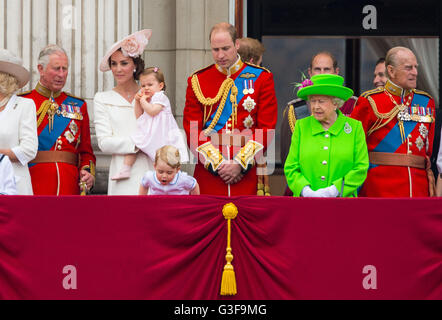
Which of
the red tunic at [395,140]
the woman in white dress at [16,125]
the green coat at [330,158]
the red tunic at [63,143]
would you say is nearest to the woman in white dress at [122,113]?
the red tunic at [63,143]

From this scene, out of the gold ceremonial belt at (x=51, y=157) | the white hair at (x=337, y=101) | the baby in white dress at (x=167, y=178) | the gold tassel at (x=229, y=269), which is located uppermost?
the white hair at (x=337, y=101)

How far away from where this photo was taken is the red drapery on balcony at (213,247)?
24.2ft

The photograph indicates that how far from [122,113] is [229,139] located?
90cm

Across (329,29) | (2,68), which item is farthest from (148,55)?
(2,68)

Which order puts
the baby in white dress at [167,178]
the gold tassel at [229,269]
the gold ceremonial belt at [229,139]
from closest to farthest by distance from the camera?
the gold tassel at [229,269]
the baby in white dress at [167,178]
the gold ceremonial belt at [229,139]

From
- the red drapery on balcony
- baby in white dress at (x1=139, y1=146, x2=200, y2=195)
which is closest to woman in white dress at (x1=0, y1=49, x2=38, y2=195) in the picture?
the red drapery on balcony

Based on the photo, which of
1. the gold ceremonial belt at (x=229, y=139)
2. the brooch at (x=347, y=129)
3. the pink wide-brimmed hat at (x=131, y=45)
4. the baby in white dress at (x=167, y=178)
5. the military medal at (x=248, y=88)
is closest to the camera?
the baby in white dress at (x=167, y=178)

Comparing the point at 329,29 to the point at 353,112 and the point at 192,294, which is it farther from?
the point at 192,294

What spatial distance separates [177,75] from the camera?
10461 mm

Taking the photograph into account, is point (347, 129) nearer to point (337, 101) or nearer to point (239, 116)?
point (337, 101)

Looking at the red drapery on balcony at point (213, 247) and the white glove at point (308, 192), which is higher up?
the white glove at point (308, 192)

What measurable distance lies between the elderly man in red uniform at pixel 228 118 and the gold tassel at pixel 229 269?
2.52 ft

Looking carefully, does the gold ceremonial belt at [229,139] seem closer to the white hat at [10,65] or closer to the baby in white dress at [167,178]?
the baby in white dress at [167,178]

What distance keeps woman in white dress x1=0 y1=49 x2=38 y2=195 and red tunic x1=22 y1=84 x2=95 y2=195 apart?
1.02 feet
